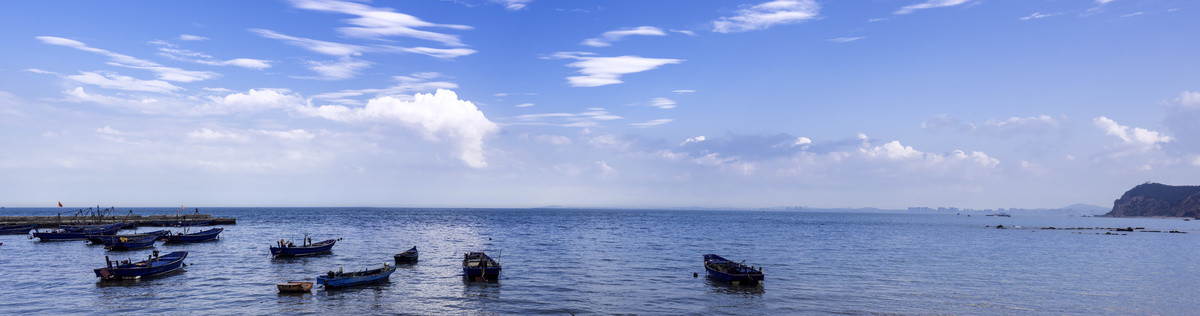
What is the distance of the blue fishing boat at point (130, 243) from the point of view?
66938 millimetres

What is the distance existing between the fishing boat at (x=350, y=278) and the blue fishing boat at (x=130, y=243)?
4350 centimetres

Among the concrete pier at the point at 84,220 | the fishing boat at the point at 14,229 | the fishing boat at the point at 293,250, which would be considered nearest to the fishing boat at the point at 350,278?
the fishing boat at the point at 293,250

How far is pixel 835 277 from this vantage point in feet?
160

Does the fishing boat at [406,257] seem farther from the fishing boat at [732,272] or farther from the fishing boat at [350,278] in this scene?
the fishing boat at [732,272]

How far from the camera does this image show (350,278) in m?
40.4

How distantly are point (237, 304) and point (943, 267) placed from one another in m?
58.7

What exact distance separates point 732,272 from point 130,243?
68.2 metres

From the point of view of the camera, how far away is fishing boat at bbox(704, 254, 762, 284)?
43219 mm

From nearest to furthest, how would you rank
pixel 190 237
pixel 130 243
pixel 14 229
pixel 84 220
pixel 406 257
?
pixel 406 257, pixel 130 243, pixel 190 237, pixel 14 229, pixel 84 220

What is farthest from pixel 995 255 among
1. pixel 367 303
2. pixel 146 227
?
pixel 146 227

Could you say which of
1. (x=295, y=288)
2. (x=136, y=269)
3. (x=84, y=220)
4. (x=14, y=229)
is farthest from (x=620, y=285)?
(x=84, y=220)

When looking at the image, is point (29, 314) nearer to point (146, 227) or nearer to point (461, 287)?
point (461, 287)

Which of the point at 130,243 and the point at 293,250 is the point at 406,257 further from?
the point at 130,243

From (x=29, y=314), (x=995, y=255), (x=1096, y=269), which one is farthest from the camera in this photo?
(x=995, y=255)
